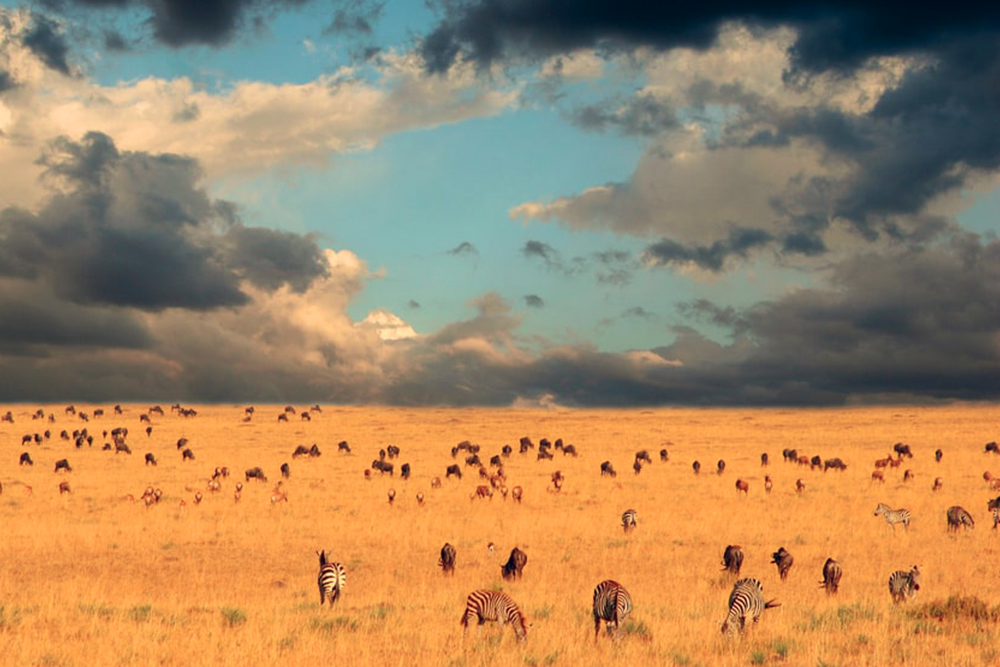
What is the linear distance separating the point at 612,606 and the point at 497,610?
6.34 feet

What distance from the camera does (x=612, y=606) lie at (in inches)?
604

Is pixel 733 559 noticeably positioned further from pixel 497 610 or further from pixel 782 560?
pixel 497 610

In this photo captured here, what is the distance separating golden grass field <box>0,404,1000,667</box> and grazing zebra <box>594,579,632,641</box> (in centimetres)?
39

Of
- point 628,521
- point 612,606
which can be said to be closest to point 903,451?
point 628,521

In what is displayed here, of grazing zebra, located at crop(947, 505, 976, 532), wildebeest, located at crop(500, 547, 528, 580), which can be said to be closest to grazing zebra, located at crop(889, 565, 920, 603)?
wildebeest, located at crop(500, 547, 528, 580)

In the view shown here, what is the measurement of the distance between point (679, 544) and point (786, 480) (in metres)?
19.1

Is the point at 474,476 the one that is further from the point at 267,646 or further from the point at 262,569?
the point at 267,646

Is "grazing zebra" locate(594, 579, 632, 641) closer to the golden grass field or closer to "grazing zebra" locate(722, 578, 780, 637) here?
the golden grass field

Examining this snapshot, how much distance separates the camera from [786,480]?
4566 cm

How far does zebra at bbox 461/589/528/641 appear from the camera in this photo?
51.0 ft

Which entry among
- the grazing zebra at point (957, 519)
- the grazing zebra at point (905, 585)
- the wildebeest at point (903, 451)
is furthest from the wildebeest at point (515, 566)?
the wildebeest at point (903, 451)

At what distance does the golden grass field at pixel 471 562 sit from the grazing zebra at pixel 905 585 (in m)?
0.37

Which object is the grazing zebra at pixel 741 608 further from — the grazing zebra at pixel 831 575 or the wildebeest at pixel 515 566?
the wildebeest at pixel 515 566

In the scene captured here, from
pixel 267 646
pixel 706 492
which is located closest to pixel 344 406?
pixel 706 492
